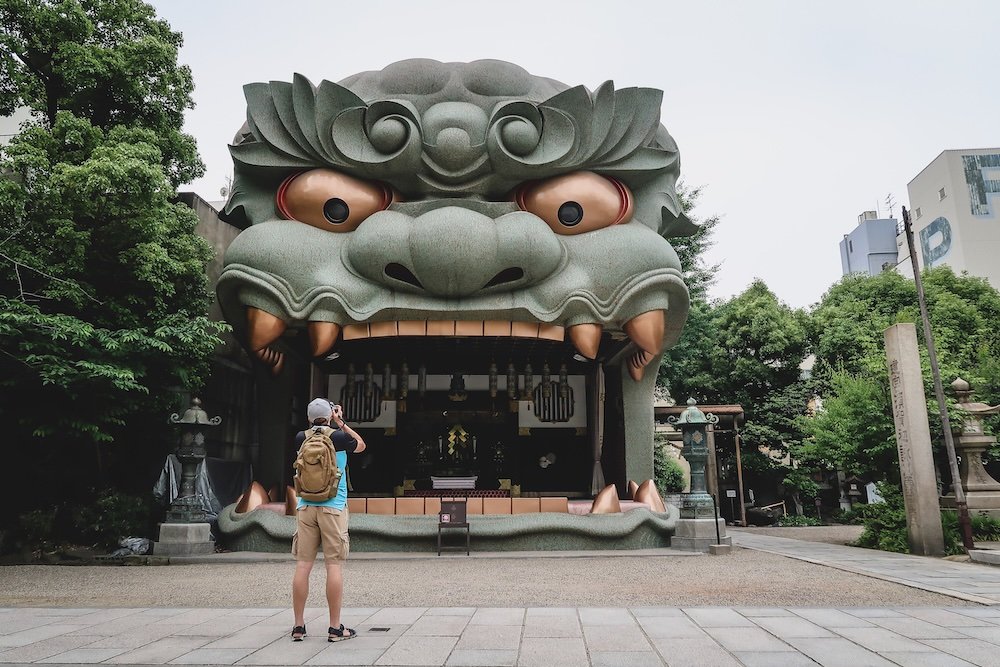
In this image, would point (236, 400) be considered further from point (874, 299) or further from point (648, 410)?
point (874, 299)

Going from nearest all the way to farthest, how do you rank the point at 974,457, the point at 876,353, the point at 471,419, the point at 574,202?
the point at 574,202 → the point at 974,457 → the point at 876,353 → the point at 471,419

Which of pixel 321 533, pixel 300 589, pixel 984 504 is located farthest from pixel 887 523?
pixel 300 589

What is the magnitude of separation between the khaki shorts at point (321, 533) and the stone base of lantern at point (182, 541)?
7.06 meters

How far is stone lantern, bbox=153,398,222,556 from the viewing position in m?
10.4

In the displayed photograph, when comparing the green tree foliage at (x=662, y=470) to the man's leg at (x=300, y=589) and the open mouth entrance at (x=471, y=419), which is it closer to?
the open mouth entrance at (x=471, y=419)

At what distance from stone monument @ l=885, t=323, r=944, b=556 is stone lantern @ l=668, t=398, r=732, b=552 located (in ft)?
9.50

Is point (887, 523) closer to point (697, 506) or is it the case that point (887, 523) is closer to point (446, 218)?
point (697, 506)

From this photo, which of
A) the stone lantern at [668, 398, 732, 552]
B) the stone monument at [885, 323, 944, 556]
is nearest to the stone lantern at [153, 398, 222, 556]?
the stone lantern at [668, 398, 732, 552]

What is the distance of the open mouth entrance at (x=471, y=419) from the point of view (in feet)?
45.7

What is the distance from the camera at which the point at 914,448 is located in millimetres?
10586

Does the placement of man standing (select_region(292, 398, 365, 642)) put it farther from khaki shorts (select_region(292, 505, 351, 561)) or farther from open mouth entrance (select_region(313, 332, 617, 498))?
open mouth entrance (select_region(313, 332, 617, 498))

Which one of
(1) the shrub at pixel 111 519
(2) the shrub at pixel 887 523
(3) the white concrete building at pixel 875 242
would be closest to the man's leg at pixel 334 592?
(1) the shrub at pixel 111 519

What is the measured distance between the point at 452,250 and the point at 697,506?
5.96 metres

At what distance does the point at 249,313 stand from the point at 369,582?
5.46m
